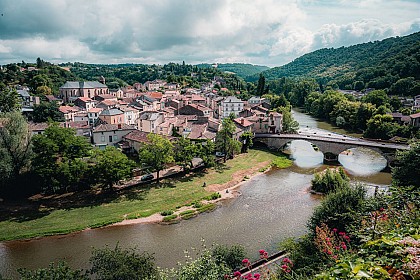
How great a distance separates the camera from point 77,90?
278ft

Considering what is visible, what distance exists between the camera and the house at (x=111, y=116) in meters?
52.4

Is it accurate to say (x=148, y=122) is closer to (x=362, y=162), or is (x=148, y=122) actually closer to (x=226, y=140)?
(x=226, y=140)

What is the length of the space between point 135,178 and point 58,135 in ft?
31.9

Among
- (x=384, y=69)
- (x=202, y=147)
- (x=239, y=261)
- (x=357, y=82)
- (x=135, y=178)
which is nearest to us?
(x=239, y=261)

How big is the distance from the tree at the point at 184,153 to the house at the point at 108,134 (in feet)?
42.7

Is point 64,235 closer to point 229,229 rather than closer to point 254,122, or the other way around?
point 229,229

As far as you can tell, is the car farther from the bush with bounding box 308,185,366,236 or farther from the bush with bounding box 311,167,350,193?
the bush with bounding box 308,185,366,236

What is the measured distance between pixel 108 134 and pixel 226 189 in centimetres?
2237

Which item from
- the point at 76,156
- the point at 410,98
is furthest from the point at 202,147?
the point at 410,98

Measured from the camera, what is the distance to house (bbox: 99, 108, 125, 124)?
5241 cm

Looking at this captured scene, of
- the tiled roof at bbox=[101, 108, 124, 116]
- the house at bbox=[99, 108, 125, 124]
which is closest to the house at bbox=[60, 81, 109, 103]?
the tiled roof at bbox=[101, 108, 124, 116]

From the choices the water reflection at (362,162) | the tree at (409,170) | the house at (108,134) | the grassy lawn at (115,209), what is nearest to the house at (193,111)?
the house at (108,134)

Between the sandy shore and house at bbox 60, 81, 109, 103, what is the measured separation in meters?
59.5

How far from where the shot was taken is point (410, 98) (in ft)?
269
